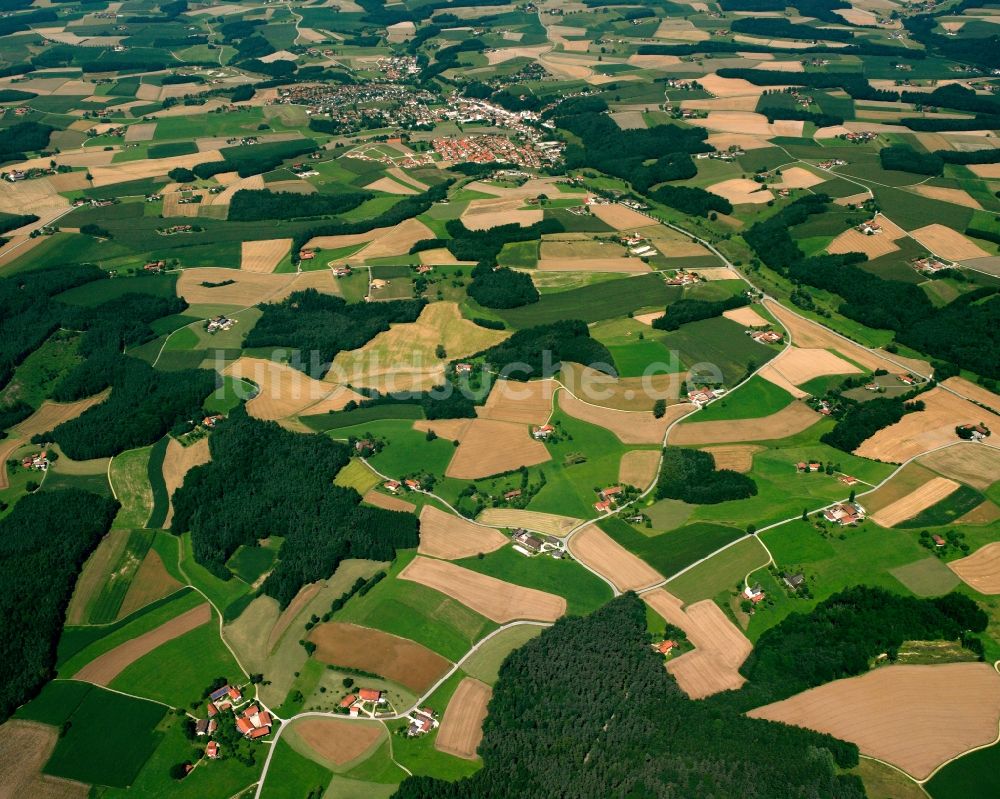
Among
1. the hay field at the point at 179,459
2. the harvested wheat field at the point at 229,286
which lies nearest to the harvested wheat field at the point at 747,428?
the hay field at the point at 179,459

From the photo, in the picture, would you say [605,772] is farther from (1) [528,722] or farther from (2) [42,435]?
(2) [42,435]

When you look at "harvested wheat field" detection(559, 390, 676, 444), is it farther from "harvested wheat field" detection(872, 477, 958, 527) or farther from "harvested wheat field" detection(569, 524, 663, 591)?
"harvested wheat field" detection(872, 477, 958, 527)

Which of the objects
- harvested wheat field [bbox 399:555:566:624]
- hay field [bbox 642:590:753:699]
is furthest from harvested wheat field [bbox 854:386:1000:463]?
harvested wheat field [bbox 399:555:566:624]

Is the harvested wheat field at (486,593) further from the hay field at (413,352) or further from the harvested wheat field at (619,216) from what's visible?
the harvested wheat field at (619,216)

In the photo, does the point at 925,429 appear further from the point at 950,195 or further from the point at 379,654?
the point at 950,195

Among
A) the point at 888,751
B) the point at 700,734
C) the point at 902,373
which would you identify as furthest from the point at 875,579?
the point at 902,373
